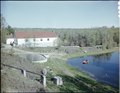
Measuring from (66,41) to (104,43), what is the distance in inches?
238

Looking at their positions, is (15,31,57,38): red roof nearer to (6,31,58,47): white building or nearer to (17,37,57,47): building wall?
(6,31,58,47): white building

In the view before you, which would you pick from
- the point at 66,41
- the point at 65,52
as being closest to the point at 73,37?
the point at 66,41

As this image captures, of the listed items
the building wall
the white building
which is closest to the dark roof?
the white building

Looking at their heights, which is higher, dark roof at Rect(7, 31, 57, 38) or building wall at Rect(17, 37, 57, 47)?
dark roof at Rect(7, 31, 57, 38)

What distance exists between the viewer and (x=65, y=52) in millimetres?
34062

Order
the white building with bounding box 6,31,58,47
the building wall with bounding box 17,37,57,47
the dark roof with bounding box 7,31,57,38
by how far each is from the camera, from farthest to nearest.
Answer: the dark roof with bounding box 7,31,57,38
the white building with bounding box 6,31,58,47
the building wall with bounding box 17,37,57,47

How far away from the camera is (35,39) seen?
38062 mm

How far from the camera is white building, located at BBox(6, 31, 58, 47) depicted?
3759 centimetres

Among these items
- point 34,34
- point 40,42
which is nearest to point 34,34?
point 34,34

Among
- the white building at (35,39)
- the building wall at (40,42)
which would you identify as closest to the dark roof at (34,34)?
the white building at (35,39)

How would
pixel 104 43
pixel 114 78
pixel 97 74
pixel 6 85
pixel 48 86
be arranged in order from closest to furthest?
pixel 6 85, pixel 48 86, pixel 114 78, pixel 97 74, pixel 104 43

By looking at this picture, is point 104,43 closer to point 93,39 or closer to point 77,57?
point 93,39

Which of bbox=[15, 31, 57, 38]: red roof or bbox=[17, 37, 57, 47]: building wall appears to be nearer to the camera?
bbox=[17, 37, 57, 47]: building wall

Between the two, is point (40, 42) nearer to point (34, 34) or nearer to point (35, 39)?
point (35, 39)
